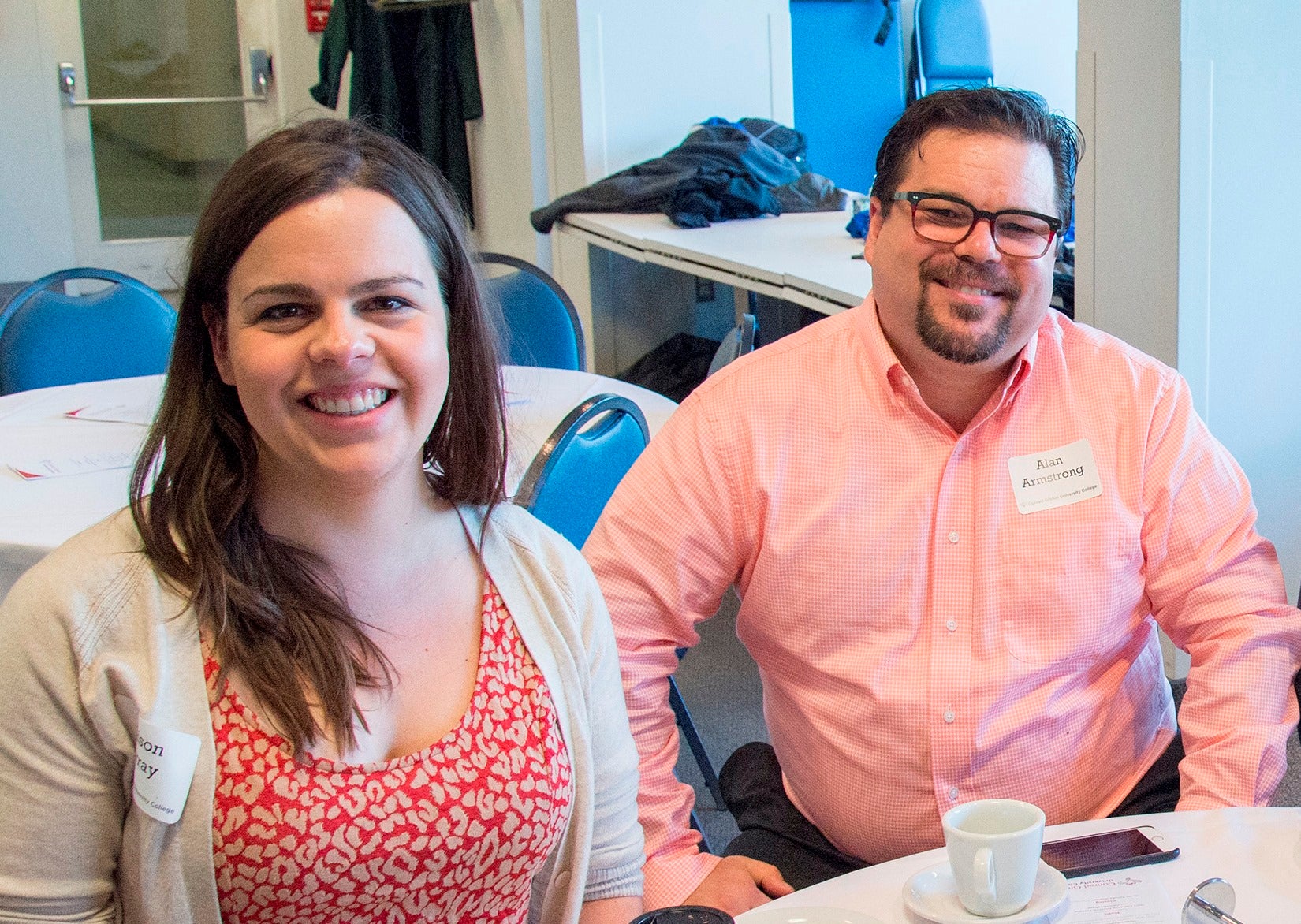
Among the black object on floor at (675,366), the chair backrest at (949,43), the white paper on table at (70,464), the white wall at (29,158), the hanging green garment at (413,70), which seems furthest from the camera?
the chair backrest at (949,43)

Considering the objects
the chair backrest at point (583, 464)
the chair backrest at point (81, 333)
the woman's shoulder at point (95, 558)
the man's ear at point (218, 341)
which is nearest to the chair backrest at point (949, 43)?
the chair backrest at point (81, 333)

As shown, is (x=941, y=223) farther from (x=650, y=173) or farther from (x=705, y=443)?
(x=650, y=173)

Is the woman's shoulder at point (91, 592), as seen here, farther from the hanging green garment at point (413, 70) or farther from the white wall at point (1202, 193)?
the hanging green garment at point (413, 70)

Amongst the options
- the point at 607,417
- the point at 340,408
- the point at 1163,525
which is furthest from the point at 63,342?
the point at 1163,525

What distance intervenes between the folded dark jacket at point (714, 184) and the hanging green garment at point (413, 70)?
1.23 meters

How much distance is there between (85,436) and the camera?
2.55 m

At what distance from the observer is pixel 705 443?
164 cm

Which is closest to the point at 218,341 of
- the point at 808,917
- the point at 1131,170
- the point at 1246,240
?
the point at 808,917

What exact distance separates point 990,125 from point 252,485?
951 millimetres

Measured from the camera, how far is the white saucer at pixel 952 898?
1002 mm

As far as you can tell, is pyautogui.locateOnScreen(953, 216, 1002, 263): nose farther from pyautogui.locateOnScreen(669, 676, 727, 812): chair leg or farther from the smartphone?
pyautogui.locateOnScreen(669, 676, 727, 812): chair leg

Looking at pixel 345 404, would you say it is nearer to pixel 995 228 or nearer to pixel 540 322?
pixel 995 228

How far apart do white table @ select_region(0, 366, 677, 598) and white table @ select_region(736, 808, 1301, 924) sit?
684 millimetres

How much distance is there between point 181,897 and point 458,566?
378 millimetres
